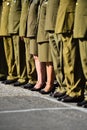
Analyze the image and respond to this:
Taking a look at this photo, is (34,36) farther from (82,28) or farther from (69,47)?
(82,28)

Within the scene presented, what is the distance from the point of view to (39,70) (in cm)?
1001

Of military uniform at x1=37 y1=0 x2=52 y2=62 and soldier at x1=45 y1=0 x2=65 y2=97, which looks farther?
military uniform at x1=37 y1=0 x2=52 y2=62

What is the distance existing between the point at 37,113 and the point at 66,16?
1.67m

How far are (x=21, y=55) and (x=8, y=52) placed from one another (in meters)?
0.45

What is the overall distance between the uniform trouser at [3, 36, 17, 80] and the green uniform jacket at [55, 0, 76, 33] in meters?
2.63

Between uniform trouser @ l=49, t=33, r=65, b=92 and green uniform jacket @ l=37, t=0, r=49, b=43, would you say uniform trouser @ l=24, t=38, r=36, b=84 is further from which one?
uniform trouser @ l=49, t=33, r=65, b=92

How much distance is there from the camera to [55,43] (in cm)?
913

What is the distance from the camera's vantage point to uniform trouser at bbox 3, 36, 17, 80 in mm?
11164

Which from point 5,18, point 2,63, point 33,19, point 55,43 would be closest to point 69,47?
point 55,43

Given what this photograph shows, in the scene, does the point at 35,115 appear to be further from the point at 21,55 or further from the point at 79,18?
the point at 21,55

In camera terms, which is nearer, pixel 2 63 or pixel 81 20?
pixel 81 20

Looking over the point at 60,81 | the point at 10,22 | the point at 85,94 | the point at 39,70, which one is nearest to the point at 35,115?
the point at 85,94

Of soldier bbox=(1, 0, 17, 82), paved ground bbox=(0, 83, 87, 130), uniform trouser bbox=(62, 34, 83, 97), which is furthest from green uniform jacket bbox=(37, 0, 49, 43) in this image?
soldier bbox=(1, 0, 17, 82)

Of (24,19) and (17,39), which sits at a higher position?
(24,19)
